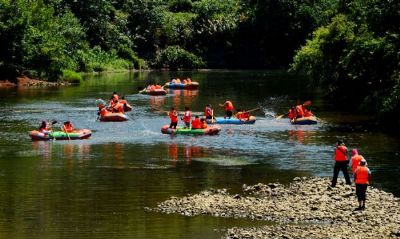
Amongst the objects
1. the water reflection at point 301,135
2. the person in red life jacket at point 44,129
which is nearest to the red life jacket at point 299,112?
the water reflection at point 301,135

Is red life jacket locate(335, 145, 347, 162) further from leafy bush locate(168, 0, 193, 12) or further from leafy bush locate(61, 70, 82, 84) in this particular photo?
leafy bush locate(168, 0, 193, 12)

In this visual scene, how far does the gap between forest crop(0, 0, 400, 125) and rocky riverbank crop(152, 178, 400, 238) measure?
37.2 meters

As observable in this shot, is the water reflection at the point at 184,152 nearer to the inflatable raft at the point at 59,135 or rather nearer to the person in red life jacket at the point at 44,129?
the inflatable raft at the point at 59,135

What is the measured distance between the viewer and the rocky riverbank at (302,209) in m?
27.0

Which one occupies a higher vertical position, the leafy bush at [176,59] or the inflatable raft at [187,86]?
the leafy bush at [176,59]

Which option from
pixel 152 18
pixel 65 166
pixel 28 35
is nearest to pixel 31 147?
pixel 65 166

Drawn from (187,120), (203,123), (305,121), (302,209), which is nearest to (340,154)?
(302,209)

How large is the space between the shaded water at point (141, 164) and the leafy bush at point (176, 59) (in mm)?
64300

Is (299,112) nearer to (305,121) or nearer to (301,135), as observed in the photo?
(305,121)

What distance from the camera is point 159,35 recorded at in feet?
463

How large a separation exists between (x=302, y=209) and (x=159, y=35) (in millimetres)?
113131

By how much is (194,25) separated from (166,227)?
377 feet

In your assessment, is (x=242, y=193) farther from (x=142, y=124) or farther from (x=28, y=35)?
(x=28, y=35)

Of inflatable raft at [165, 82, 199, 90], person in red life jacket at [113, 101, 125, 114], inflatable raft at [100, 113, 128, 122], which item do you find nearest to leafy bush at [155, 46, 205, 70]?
inflatable raft at [165, 82, 199, 90]
